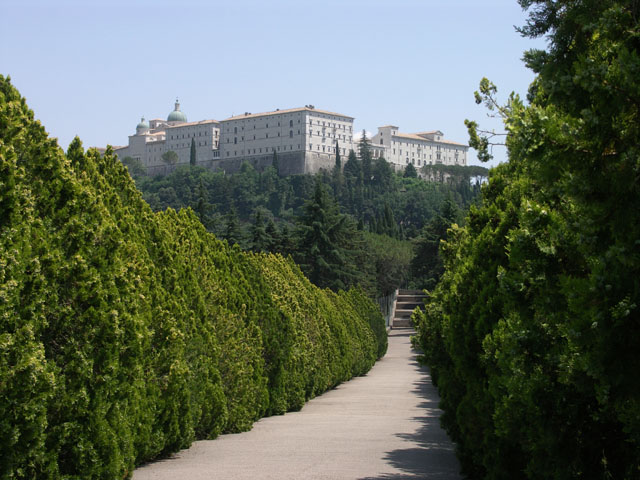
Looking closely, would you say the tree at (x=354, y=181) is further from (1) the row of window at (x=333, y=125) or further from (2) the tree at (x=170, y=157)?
(2) the tree at (x=170, y=157)

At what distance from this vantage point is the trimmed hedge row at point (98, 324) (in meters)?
6.52

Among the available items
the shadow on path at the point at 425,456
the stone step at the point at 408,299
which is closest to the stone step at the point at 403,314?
the stone step at the point at 408,299

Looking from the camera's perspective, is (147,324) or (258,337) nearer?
(147,324)

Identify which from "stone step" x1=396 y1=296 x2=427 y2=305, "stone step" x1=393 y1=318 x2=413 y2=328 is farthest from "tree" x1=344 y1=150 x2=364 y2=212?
"stone step" x1=393 y1=318 x2=413 y2=328

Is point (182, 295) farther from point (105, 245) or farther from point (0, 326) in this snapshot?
point (0, 326)

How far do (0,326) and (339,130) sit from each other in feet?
472

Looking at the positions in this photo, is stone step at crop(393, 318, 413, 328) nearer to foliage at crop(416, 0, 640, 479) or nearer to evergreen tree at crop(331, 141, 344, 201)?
foliage at crop(416, 0, 640, 479)

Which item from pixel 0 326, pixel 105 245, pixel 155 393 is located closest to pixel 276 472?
pixel 155 393

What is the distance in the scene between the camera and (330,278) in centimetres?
5481

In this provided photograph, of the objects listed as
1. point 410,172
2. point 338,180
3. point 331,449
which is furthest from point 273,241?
point 410,172

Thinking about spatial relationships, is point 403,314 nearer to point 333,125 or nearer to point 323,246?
point 323,246

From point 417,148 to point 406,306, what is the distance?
96.6m

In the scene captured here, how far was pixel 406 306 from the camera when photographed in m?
70.1

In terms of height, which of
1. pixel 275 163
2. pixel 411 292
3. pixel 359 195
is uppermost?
pixel 275 163
